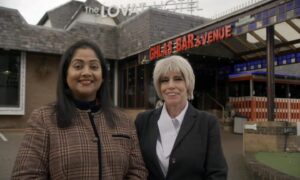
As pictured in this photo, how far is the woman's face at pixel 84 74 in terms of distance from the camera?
7.75ft

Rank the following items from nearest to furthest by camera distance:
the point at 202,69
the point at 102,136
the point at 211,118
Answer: the point at 102,136 < the point at 211,118 < the point at 202,69

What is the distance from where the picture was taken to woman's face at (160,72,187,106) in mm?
2672

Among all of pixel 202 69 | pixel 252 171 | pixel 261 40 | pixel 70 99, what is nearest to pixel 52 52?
pixel 202 69

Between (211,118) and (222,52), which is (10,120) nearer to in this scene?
(222,52)

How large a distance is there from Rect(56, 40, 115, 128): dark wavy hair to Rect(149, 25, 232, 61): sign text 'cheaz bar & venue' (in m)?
7.18

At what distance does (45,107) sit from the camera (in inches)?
90.7

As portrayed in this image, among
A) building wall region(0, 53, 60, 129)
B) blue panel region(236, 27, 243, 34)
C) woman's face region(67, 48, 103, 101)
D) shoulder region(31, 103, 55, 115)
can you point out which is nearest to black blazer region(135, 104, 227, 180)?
woman's face region(67, 48, 103, 101)

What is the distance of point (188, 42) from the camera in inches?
426

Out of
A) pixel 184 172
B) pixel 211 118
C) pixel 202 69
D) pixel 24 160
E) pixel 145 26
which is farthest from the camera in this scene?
pixel 202 69

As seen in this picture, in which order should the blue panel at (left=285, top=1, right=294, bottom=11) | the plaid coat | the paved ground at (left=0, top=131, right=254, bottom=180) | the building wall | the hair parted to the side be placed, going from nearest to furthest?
the plaid coat, the hair parted to the side, the paved ground at (left=0, top=131, right=254, bottom=180), the blue panel at (left=285, top=1, right=294, bottom=11), the building wall

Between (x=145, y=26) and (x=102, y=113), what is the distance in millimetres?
11844

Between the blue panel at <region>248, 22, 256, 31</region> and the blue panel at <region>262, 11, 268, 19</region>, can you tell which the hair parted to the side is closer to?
the blue panel at <region>262, 11, 268, 19</region>

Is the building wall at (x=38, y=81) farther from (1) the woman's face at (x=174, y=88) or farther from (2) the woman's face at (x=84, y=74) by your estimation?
(2) the woman's face at (x=84, y=74)

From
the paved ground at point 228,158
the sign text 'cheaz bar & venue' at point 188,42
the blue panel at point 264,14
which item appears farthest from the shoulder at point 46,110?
the sign text 'cheaz bar & venue' at point 188,42
